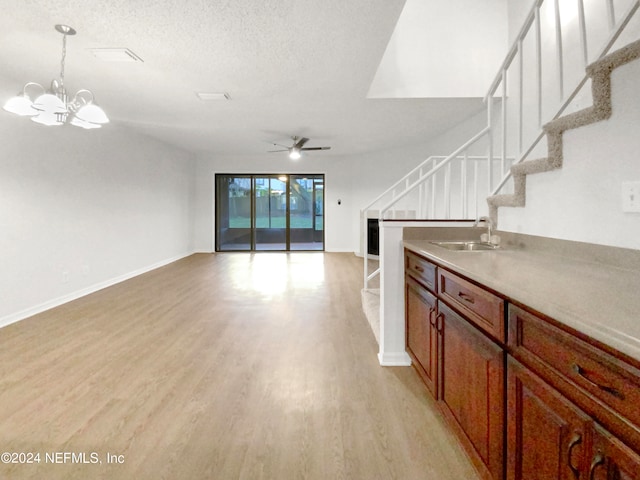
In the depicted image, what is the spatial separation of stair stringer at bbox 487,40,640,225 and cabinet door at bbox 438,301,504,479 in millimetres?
939

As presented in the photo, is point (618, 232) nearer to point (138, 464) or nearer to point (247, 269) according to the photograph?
point (138, 464)

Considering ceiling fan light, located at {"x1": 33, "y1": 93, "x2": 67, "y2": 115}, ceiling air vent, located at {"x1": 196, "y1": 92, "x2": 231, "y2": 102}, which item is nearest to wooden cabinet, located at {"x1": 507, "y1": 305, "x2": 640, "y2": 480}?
ceiling fan light, located at {"x1": 33, "y1": 93, "x2": 67, "y2": 115}

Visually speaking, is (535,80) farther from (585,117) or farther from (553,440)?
(553,440)

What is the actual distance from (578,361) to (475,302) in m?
0.52

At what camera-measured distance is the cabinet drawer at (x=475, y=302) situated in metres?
1.12

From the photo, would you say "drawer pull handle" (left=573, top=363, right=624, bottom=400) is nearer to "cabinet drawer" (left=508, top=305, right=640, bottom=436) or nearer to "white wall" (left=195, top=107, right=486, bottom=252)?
"cabinet drawer" (left=508, top=305, right=640, bottom=436)

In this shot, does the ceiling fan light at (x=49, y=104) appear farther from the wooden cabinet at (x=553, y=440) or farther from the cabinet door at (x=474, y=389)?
the wooden cabinet at (x=553, y=440)

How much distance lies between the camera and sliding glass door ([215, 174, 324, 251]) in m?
8.67

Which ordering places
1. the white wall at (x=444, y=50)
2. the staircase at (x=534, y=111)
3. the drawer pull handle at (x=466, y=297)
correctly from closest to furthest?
the drawer pull handle at (x=466, y=297) → the staircase at (x=534, y=111) → the white wall at (x=444, y=50)

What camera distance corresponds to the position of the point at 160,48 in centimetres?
276

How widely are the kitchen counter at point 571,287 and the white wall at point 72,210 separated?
4.09 metres

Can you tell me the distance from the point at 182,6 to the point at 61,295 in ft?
11.9

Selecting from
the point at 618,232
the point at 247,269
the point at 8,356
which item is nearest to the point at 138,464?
the point at 8,356

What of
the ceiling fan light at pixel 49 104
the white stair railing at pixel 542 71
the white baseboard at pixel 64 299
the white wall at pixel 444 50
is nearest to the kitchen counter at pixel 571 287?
the white stair railing at pixel 542 71
